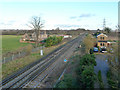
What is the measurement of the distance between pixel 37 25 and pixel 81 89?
31.0 metres

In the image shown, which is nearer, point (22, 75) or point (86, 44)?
point (22, 75)

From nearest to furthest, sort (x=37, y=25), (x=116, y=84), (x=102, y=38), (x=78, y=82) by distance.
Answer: (x=116, y=84) → (x=78, y=82) → (x=102, y=38) → (x=37, y=25)

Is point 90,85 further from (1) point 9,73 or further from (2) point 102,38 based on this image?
(2) point 102,38

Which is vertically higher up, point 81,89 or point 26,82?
point 81,89

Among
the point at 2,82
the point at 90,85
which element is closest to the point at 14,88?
the point at 2,82

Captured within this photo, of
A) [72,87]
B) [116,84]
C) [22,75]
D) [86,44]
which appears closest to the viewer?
[116,84]

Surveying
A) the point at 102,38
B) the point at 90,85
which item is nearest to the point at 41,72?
the point at 90,85

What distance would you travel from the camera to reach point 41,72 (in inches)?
532

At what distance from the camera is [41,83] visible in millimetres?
Answer: 10602

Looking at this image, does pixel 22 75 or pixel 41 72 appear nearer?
pixel 22 75

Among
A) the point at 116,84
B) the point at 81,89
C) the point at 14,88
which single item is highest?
the point at 116,84

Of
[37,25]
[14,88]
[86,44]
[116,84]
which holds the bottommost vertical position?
[14,88]

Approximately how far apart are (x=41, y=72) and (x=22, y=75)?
2.23 meters

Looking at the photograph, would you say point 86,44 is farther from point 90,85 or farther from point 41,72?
point 90,85
